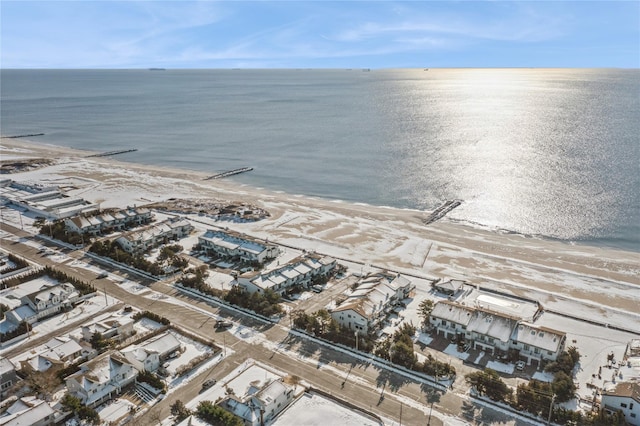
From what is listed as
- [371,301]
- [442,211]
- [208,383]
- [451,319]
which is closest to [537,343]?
[451,319]

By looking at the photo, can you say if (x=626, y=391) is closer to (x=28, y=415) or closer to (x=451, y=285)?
(x=451, y=285)

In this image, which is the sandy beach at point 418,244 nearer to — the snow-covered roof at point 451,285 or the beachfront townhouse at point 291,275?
the snow-covered roof at point 451,285

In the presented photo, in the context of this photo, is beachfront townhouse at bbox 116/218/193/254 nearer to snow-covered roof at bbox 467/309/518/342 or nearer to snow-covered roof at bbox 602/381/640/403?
snow-covered roof at bbox 467/309/518/342

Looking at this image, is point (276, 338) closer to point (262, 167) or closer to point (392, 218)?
point (392, 218)

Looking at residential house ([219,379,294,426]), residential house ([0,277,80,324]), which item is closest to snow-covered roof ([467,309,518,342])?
residential house ([219,379,294,426])

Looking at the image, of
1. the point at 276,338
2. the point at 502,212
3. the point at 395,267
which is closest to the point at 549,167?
the point at 502,212

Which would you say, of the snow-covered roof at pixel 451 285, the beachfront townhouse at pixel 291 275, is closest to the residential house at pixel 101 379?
the beachfront townhouse at pixel 291 275
